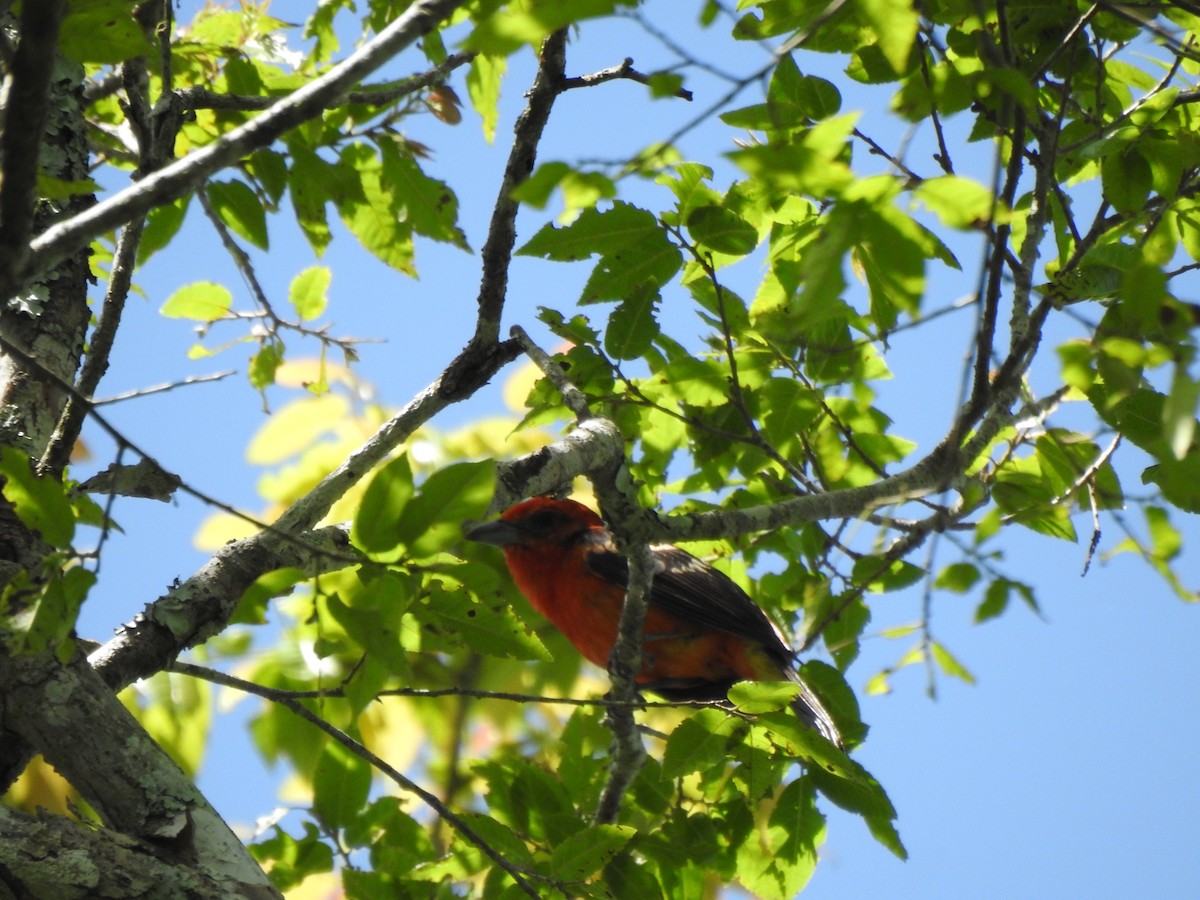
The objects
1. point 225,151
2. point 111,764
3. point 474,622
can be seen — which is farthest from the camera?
point 474,622

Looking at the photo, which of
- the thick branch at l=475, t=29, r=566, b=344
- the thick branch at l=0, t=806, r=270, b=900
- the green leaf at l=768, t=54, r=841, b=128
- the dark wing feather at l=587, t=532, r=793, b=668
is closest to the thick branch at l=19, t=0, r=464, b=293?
the thick branch at l=0, t=806, r=270, b=900

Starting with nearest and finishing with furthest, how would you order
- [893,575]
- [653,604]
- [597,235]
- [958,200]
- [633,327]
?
[958,200]
[597,235]
[633,327]
[893,575]
[653,604]

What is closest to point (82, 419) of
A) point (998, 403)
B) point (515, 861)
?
point (515, 861)

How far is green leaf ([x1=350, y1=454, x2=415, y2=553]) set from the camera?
2139mm

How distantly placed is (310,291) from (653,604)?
2.26m

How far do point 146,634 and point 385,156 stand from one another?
1.95 m

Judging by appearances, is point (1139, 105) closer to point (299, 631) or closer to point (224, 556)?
point (224, 556)

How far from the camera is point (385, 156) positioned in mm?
4137

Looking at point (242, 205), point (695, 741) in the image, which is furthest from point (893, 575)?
point (242, 205)

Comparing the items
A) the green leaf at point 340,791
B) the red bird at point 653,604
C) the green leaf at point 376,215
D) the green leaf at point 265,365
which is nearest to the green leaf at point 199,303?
the green leaf at point 265,365

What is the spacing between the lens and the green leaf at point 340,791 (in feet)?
12.1

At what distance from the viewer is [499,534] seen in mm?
5805

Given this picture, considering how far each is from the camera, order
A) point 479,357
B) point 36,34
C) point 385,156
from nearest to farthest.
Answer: point 36,34 < point 479,357 < point 385,156

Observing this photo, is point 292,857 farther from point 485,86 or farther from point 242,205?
point 485,86
